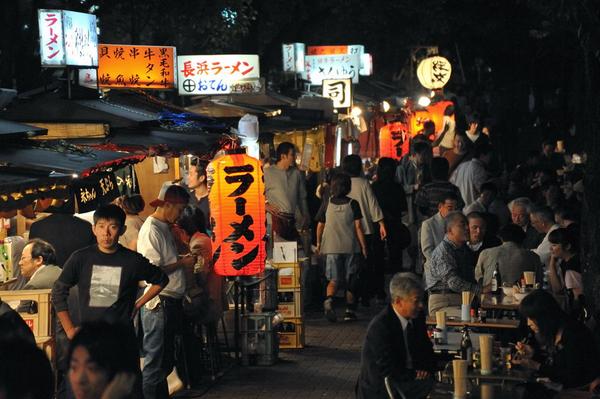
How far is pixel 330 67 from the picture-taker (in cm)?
3297

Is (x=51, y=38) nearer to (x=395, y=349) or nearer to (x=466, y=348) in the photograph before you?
(x=466, y=348)

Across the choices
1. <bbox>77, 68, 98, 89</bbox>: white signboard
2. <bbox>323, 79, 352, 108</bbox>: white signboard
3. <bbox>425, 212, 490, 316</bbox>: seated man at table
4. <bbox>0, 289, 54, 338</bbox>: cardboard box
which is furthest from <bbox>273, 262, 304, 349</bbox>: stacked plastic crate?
<bbox>323, 79, 352, 108</bbox>: white signboard

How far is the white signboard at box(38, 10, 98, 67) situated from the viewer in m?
16.8

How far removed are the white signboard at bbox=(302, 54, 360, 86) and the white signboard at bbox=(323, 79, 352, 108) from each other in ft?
4.00

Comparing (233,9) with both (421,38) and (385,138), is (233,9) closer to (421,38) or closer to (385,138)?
(385,138)

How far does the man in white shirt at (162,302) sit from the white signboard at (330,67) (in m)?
20.3

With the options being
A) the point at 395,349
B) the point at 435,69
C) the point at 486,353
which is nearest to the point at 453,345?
the point at 486,353

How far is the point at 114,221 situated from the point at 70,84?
650cm

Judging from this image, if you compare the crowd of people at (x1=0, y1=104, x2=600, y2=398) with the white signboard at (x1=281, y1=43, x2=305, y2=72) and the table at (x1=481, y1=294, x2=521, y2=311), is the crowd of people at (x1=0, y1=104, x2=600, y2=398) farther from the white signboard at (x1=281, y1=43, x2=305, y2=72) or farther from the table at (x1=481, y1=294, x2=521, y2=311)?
the white signboard at (x1=281, y1=43, x2=305, y2=72)

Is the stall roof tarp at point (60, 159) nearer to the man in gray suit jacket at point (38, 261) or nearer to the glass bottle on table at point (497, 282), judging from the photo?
the man in gray suit jacket at point (38, 261)

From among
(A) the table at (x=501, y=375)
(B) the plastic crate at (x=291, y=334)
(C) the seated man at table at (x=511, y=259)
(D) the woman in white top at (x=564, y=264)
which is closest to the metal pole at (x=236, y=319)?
(B) the plastic crate at (x=291, y=334)

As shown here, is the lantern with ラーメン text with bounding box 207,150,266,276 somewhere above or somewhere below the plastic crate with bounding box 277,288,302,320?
above

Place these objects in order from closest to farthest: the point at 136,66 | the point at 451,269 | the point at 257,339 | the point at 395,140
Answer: the point at 451,269
the point at 257,339
the point at 136,66
the point at 395,140

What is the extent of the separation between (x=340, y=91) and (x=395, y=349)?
871 inches
